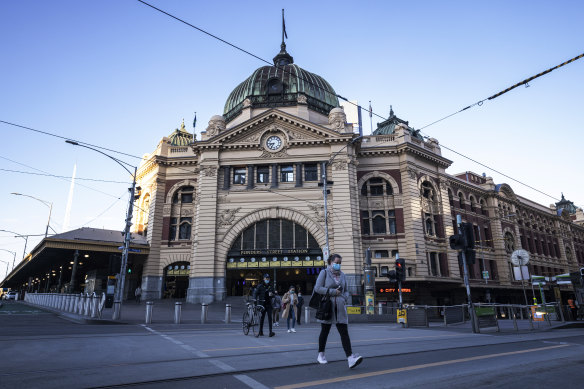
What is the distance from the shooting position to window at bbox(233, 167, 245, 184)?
36.8m

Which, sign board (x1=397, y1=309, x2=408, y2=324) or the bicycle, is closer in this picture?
the bicycle

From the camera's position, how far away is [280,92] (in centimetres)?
4244

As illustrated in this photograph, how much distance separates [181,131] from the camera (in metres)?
50.6

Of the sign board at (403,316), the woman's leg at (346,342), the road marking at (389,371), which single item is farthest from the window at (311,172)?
the woman's leg at (346,342)

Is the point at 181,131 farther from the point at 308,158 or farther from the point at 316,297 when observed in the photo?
the point at 316,297

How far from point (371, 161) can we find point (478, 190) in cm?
1804

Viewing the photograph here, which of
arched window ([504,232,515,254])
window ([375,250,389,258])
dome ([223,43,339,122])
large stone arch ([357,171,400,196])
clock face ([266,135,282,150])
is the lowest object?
window ([375,250,389,258])

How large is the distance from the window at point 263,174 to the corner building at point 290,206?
0.11 metres

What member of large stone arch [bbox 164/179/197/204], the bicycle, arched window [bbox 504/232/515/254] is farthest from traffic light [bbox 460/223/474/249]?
arched window [bbox 504/232/515/254]

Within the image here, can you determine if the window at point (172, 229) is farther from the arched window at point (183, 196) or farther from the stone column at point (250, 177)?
the stone column at point (250, 177)

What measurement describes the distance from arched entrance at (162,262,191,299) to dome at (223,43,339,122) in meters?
18.2

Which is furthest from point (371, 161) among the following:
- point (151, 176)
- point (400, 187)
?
point (151, 176)

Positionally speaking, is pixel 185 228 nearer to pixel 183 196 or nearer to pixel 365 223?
pixel 183 196

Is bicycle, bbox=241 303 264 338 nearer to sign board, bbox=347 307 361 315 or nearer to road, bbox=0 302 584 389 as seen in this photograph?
road, bbox=0 302 584 389
